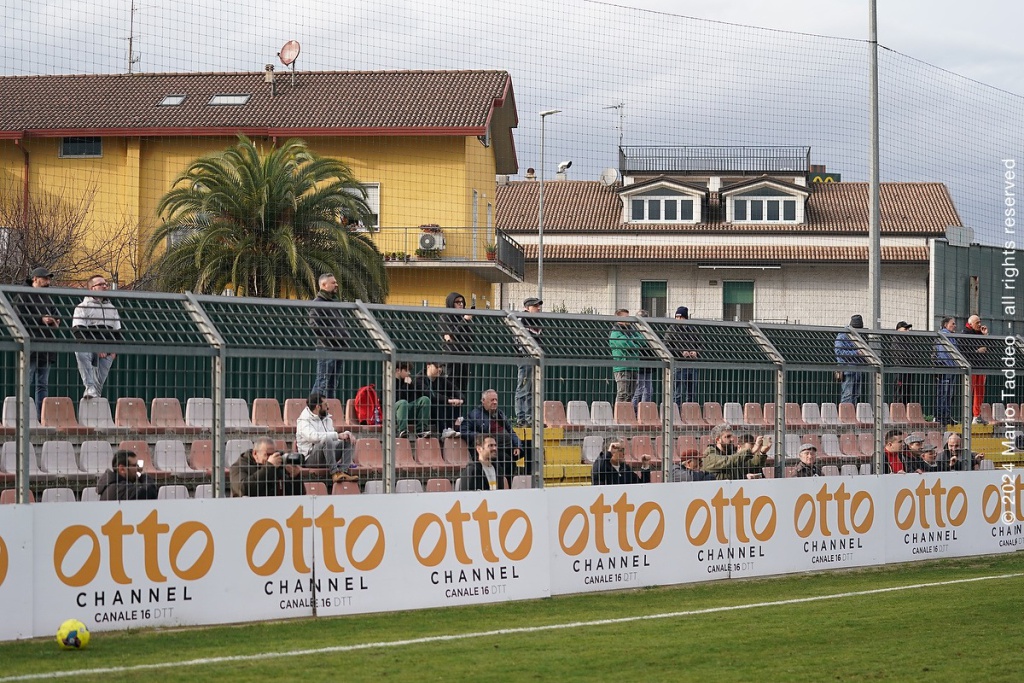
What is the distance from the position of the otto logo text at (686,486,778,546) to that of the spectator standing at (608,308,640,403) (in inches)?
49.9

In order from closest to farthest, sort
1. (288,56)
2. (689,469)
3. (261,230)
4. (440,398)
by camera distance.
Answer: (440,398)
(689,469)
(288,56)
(261,230)

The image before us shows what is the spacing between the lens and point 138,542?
9.44 metres

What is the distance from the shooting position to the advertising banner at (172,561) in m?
9.13

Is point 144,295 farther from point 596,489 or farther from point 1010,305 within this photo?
point 1010,305

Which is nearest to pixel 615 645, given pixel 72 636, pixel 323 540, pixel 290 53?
pixel 323 540

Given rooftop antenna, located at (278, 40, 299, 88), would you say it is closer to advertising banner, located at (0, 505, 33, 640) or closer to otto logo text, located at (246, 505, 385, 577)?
otto logo text, located at (246, 505, 385, 577)

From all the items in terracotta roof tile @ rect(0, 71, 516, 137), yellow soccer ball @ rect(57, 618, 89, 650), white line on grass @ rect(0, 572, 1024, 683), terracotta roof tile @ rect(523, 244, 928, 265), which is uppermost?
terracotta roof tile @ rect(0, 71, 516, 137)

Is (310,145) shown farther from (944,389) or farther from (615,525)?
(615,525)

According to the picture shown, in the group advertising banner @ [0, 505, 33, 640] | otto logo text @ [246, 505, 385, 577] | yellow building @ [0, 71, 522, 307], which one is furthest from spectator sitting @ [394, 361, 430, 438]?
yellow building @ [0, 71, 522, 307]

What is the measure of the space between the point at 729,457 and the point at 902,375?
2816 mm

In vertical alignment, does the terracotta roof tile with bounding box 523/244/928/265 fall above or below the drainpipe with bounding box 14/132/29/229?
above

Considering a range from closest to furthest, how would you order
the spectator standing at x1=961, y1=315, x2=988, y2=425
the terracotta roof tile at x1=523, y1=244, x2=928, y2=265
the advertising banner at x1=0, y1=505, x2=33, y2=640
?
the advertising banner at x1=0, y1=505, x2=33, y2=640
the spectator standing at x1=961, y1=315, x2=988, y2=425
the terracotta roof tile at x1=523, y1=244, x2=928, y2=265

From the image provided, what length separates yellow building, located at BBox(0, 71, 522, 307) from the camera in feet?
105

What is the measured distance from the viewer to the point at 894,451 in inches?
579
